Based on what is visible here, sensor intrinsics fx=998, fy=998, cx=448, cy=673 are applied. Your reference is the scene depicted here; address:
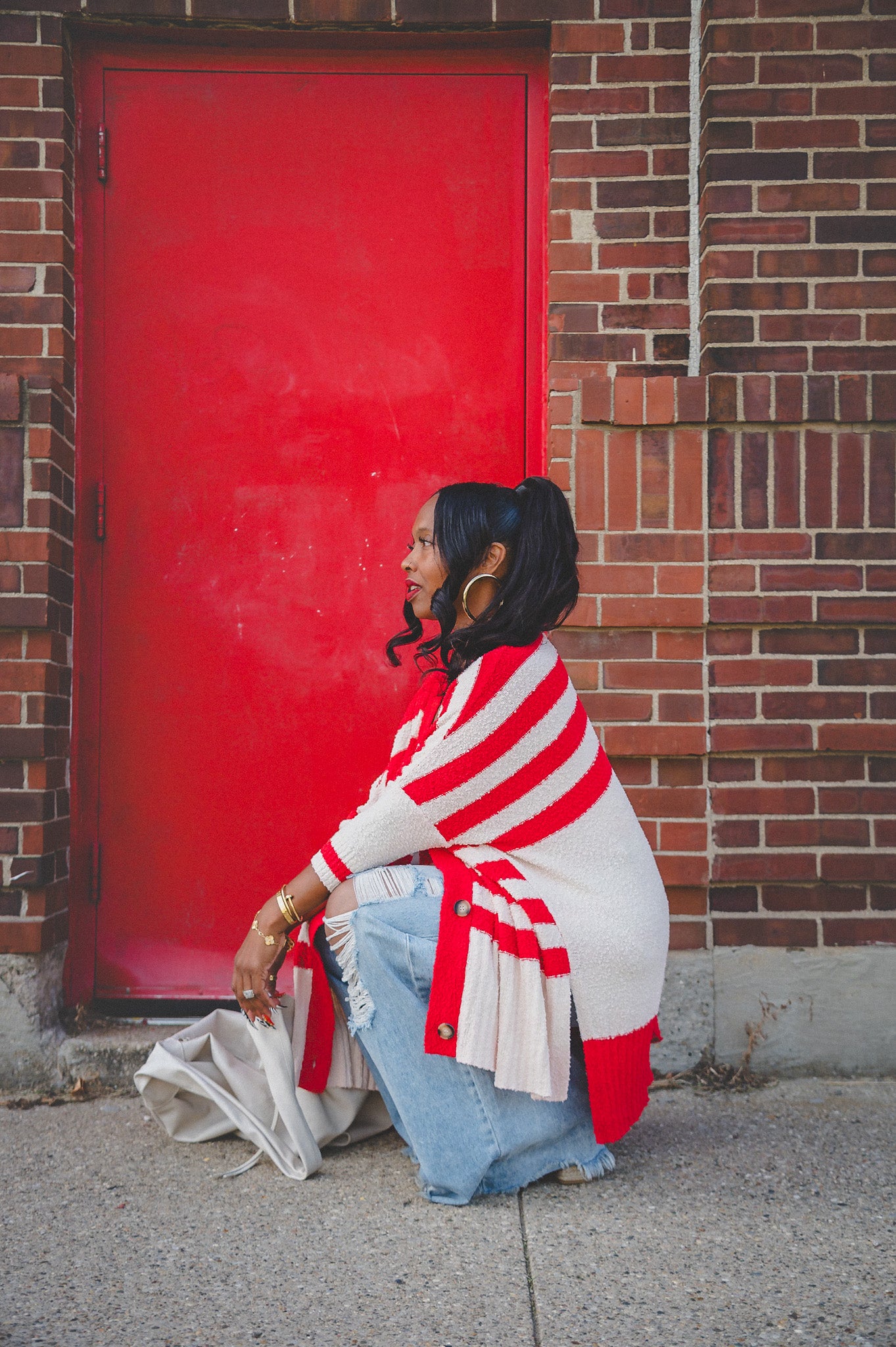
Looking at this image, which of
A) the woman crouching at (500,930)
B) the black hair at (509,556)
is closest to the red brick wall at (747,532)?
the black hair at (509,556)

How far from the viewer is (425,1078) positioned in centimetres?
197

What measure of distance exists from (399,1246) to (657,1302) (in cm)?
47

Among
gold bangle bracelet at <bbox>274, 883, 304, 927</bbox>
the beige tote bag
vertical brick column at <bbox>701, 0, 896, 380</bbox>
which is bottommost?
the beige tote bag

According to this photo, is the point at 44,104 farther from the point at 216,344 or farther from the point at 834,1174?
the point at 834,1174

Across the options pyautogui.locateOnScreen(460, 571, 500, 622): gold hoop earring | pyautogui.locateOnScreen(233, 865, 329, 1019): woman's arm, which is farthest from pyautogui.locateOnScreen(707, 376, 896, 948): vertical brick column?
pyautogui.locateOnScreen(233, 865, 329, 1019): woman's arm

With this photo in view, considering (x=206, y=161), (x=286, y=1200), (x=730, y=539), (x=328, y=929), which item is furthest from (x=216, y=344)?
(x=286, y=1200)

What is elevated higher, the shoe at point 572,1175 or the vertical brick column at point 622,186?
the vertical brick column at point 622,186

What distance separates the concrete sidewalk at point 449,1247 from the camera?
1.56 metres

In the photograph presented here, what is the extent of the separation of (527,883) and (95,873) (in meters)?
1.43

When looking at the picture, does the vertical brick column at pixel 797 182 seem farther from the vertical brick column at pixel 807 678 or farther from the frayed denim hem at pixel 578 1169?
the frayed denim hem at pixel 578 1169

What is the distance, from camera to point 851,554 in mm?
2672

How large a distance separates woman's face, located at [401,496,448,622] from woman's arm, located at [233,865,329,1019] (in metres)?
0.65

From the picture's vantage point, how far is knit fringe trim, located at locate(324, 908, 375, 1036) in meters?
2.01

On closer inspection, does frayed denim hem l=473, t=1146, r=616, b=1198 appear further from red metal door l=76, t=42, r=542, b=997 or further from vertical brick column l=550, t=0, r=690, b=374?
vertical brick column l=550, t=0, r=690, b=374
